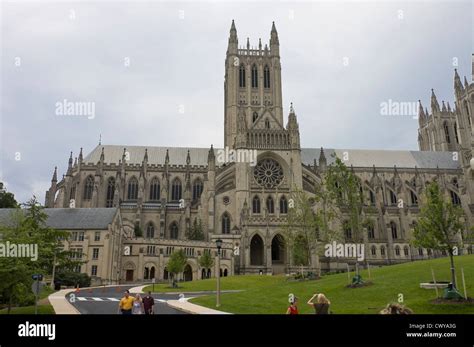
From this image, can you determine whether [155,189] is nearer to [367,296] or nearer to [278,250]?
[278,250]

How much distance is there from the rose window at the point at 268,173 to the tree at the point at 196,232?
1239 cm

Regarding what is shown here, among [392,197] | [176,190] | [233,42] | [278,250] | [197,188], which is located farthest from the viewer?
[233,42]

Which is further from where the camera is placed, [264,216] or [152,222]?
[152,222]

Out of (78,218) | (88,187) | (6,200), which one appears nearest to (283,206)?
(78,218)

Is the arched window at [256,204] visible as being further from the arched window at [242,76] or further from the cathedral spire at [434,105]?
the cathedral spire at [434,105]

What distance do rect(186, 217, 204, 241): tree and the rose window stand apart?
488 inches

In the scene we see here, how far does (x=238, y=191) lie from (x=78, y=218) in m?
24.4

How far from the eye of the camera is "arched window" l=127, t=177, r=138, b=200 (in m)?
76.5

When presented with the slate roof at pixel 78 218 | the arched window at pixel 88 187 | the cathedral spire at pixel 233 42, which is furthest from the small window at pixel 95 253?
the cathedral spire at pixel 233 42

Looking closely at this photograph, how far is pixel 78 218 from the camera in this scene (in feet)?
179
